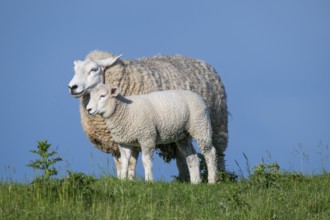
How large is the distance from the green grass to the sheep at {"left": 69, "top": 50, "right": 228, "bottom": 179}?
8.41 ft

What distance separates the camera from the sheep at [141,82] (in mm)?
13172

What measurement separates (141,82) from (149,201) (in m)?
4.62

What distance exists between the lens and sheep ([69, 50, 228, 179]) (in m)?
13.2

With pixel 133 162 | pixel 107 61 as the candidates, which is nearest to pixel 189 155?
pixel 133 162

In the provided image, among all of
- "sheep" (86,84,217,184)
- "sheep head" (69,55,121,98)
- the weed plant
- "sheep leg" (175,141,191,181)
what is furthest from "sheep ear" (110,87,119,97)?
"sheep leg" (175,141,191,181)

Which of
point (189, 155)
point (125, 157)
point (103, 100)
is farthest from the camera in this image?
point (189, 155)

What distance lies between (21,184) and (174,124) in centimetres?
281

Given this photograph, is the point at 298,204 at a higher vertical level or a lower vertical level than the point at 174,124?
lower

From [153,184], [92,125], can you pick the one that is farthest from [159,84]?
[153,184]

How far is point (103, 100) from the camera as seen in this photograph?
1162 cm

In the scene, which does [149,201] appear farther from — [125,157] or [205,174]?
[205,174]

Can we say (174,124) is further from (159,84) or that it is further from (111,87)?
(159,84)

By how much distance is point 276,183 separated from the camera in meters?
11.1

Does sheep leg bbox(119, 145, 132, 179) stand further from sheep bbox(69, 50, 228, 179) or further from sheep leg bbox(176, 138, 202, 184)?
sheep leg bbox(176, 138, 202, 184)
